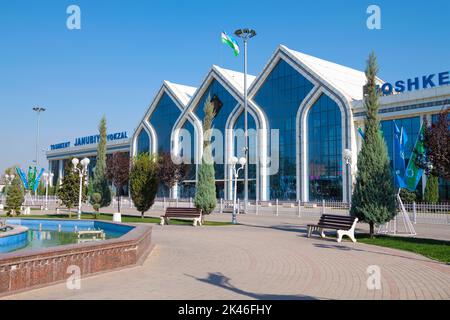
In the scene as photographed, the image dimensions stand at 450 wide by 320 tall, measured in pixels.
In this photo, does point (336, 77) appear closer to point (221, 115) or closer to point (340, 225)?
point (221, 115)

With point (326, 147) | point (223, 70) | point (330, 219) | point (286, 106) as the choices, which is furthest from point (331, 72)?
point (330, 219)

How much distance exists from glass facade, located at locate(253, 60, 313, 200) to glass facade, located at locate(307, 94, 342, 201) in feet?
5.97

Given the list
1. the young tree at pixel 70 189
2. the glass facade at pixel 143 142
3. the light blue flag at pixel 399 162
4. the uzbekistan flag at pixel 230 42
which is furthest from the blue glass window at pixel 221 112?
the light blue flag at pixel 399 162

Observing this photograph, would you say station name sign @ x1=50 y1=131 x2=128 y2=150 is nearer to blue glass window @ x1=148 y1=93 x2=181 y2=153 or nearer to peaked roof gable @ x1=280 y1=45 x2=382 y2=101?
blue glass window @ x1=148 y1=93 x2=181 y2=153

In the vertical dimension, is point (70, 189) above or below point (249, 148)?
A: below

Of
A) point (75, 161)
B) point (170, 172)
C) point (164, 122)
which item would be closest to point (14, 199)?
point (75, 161)

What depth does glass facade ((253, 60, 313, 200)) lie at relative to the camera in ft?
132

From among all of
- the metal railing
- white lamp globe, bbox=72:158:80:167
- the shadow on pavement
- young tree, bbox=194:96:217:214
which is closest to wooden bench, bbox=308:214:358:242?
the shadow on pavement

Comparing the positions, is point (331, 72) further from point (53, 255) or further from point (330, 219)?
point (53, 255)

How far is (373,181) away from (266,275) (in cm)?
844

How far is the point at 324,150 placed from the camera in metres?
38.0
